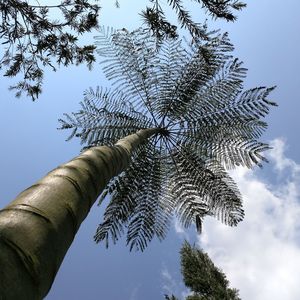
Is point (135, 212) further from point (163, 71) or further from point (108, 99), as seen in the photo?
point (163, 71)

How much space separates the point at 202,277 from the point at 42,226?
1134 centimetres

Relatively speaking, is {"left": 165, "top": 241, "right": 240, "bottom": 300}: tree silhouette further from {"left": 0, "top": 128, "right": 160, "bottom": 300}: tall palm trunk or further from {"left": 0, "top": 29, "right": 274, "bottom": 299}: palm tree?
{"left": 0, "top": 128, "right": 160, "bottom": 300}: tall palm trunk

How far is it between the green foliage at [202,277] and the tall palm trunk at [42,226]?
10.2 m

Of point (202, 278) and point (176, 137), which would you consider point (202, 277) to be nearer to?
point (202, 278)

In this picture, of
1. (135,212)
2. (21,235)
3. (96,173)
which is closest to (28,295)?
(21,235)

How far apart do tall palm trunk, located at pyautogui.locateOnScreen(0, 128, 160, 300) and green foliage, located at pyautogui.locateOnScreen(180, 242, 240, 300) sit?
33.3 feet

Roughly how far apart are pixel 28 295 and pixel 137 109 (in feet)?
19.4

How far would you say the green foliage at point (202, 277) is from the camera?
37.0 ft

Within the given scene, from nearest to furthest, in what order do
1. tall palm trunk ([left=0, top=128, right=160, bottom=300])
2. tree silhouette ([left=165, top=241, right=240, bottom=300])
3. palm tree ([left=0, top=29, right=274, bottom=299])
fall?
tall palm trunk ([left=0, top=128, right=160, bottom=300]) < palm tree ([left=0, top=29, right=274, bottom=299]) < tree silhouette ([left=165, top=241, right=240, bottom=300])

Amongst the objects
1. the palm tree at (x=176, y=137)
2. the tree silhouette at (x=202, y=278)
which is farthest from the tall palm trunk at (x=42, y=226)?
the tree silhouette at (x=202, y=278)

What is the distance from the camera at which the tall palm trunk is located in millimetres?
1072

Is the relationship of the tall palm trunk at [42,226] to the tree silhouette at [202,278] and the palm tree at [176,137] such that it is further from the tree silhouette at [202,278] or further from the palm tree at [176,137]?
the tree silhouette at [202,278]

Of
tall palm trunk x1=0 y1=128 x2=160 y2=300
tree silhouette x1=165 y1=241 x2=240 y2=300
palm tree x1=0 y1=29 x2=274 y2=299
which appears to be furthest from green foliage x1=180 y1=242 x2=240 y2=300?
tall palm trunk x1=0 y1=128 x2=160 y2=300

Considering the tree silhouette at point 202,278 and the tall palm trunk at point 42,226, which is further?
the tree silhouette at point 202,278
